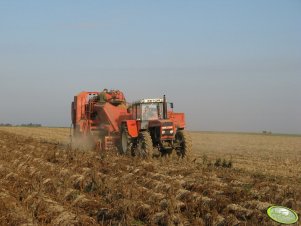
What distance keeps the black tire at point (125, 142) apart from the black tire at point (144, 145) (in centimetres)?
72

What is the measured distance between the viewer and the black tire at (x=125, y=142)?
52.6 feet

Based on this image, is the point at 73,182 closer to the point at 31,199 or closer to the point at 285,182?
the point at 31,199

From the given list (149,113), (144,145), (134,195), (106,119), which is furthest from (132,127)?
(134,195)

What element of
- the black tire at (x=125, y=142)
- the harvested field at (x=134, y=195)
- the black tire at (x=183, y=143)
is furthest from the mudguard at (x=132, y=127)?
the harvested field at (x=134, y=195)

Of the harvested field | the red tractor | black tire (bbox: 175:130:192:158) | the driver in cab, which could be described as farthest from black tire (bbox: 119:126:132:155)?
the harvested field

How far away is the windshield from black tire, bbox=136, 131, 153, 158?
2.82ft

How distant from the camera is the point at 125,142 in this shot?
1633 cm

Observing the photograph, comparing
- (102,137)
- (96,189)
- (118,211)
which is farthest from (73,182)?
(102,137)

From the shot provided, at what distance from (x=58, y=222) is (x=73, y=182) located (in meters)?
3.29

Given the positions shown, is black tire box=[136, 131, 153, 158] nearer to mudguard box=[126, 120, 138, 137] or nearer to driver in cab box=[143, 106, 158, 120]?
mudguard box=[126, 120, 138, 137]

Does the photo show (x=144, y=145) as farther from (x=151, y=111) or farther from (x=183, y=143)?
(x=151, y=111)

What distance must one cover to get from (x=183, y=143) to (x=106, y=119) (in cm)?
434

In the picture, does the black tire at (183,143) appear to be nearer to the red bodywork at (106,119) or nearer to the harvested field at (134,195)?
the red bodywork at (106,119)

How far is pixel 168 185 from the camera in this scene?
29.5ft
